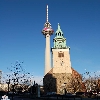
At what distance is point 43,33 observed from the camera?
127 m

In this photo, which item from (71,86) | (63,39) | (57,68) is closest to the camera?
(71,86)

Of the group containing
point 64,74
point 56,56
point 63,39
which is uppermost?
point 63,39

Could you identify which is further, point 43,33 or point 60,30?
point 43,33

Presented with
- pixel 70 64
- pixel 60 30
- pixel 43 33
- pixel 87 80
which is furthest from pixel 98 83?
pixel 43 33

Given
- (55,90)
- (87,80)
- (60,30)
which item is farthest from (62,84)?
(60,30)

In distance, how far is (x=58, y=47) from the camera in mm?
101438

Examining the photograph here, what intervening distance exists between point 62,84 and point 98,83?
15318 millimetres

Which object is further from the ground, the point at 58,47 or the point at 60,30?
the point at 60,30

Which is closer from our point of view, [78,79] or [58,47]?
[78,79]

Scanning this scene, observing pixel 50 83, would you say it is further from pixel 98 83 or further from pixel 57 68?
pixel 98 83

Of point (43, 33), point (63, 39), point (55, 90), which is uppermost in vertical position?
point (43, 33)

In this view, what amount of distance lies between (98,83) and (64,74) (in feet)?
47.8

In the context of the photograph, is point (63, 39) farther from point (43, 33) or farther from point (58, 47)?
point (43, 33)

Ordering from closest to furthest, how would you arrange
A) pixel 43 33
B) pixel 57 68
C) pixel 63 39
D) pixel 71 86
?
pixel 71 86 → pixel 57 68 → pixel 63 39 → pixel 43 33
